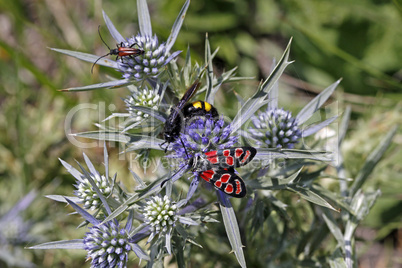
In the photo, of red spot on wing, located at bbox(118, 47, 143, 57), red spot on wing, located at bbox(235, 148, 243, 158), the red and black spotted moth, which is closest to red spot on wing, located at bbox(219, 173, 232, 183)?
the red and black spotted moth

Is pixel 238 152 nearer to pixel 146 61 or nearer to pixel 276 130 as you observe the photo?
pixel 276 130

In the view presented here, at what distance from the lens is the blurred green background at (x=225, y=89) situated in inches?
128

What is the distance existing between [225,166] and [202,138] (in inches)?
8.3

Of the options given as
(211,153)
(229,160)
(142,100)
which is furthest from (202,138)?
(142,100)

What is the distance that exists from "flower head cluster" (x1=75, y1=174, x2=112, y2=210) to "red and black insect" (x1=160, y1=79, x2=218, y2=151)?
418 millimetres

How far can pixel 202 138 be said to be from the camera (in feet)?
5.83

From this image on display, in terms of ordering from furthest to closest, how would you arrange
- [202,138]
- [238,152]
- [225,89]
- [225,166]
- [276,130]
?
[225,89]
[276,130]
[202,138]
[225,166]
[238,152]

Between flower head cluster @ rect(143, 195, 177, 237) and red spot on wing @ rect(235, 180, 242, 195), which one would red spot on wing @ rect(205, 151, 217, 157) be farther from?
flower head cluster @ rect(143, 195, 177, 237)

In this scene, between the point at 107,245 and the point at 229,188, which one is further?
the point at 107,245

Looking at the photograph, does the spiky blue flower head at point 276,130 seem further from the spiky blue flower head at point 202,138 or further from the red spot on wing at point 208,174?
the red spot on wing at point 208,174

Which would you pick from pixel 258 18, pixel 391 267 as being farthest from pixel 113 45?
pixel 391 267

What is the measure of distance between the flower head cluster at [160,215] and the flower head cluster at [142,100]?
0.45m

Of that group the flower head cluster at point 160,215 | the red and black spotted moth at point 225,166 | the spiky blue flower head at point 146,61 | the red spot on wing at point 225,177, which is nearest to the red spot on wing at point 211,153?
the red and black spotted moth at point 225,166

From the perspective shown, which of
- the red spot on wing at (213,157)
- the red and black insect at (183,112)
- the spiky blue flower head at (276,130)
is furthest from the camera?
the spiky blue flower head at (276,130)
